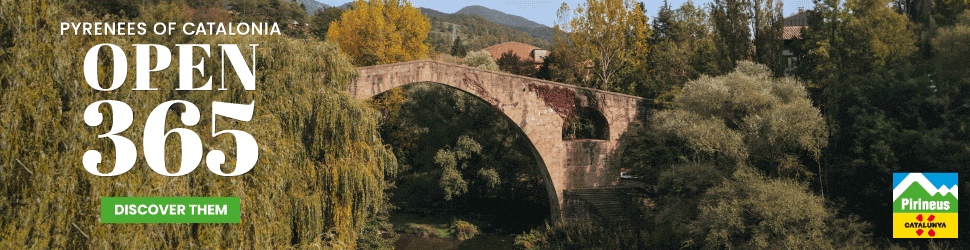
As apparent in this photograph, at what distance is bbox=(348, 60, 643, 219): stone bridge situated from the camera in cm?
1733

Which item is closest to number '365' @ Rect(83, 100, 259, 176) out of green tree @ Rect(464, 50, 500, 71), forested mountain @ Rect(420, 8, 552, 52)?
green tree @ Rect(464, 50, 500, 71)

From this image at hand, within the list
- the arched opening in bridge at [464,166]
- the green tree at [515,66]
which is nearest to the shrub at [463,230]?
the arched opening in bridge at [464,166]

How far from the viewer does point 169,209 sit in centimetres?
662

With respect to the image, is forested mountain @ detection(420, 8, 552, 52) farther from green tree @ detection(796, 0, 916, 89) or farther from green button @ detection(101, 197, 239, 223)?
green button @ detection(101, 197, 239, 223)

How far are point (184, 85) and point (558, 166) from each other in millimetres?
12245

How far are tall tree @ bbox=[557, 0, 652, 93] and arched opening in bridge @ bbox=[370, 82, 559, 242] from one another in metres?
5.11

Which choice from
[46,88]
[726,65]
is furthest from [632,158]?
[46,88]

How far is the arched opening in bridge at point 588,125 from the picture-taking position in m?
19.0

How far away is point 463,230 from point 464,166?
7.74 ft

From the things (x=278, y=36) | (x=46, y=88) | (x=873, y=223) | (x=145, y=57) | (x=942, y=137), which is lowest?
(x=873, y=223)

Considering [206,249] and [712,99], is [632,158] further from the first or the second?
[206,249]

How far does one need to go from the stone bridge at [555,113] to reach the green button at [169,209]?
989 cm

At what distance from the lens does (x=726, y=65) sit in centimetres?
1866

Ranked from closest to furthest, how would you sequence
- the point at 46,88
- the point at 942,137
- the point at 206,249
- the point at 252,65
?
the point at 46,88 → the point at 206,249 → the point at 252,65 → the point at 942,137
